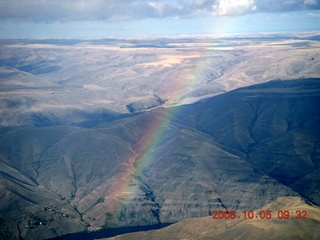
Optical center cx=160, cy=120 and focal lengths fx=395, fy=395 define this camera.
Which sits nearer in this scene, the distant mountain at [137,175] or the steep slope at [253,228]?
the steep slope at [253,228]

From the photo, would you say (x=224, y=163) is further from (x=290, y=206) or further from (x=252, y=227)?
(x=252, y=227)

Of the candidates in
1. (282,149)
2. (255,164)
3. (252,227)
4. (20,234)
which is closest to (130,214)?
(20,234)

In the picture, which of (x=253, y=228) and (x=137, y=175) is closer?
(x=253, y=228)

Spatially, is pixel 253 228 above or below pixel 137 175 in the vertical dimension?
above

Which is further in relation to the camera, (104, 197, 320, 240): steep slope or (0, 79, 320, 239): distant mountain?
(0, 79, 320, 239): distant mountain
